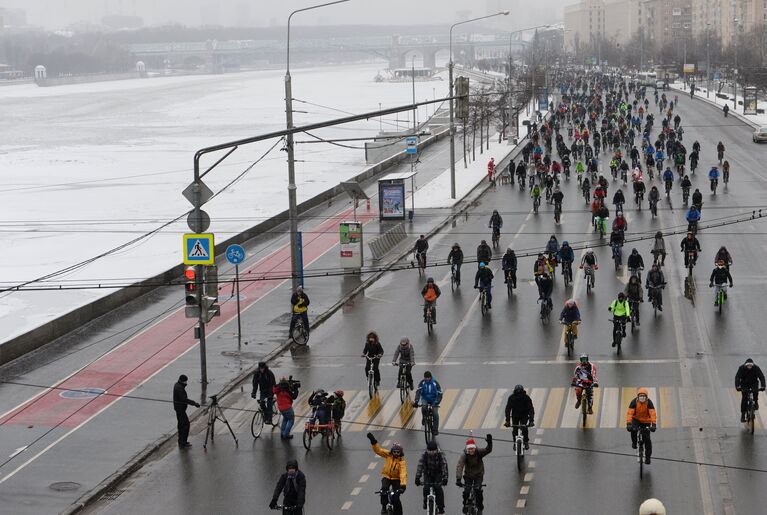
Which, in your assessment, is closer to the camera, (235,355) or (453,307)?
(235,355)

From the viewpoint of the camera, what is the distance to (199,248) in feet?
75.5

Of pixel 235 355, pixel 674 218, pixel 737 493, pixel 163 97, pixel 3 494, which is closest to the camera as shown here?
pixel 737 493

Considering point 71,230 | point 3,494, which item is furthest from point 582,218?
point 3,494

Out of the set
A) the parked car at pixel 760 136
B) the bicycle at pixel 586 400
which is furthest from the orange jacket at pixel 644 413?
the parked car at pixel 760 136

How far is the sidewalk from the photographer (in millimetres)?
17859

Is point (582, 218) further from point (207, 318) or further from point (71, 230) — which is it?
point (207, 318)

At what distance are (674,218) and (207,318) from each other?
24029mm

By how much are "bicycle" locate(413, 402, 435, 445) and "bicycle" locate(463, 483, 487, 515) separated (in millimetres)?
3680

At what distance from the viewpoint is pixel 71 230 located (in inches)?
1873

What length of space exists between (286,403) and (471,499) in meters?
4.88

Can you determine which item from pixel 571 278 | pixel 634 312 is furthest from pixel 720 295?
pixel 571 278

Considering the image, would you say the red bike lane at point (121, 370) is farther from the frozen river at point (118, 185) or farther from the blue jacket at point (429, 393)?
the blue jacket at point (429, 393)

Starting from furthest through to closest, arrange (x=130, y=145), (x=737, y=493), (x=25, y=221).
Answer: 1. (x=130, y=145)
2. (x=25, y=221)
3. (x=737, y=493)

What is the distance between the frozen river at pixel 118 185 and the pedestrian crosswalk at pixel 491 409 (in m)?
10.9
